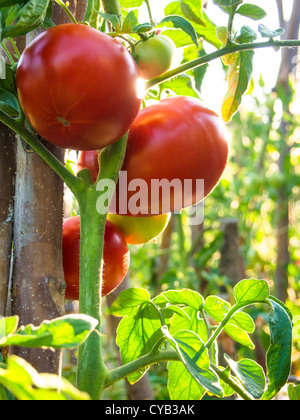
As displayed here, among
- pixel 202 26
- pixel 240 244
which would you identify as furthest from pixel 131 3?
pixel 240 244

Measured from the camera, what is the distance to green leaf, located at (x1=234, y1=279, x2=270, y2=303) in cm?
43

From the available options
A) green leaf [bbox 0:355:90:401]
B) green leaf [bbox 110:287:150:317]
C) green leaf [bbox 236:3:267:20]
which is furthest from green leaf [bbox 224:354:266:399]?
green leaf [bbox 236:3:267:20]

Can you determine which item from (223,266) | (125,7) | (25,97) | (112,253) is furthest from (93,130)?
(223,266)

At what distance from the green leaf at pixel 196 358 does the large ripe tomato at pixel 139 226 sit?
210 millimetres

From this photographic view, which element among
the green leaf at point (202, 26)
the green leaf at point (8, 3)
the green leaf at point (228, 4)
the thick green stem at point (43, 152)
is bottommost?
the thick green stem at point (43, 152)

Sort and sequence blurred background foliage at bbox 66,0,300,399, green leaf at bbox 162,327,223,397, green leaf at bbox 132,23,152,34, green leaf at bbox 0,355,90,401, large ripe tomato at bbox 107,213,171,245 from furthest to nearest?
blurred background foliage at bbox 66,0,300,399 → large ripe tomato at bbox 107,213,171,245 → green leaf at bbox 132,23,152,34 → green leaf at bbox 162,327,223,397 → green leaf at bbox 0,355,90,401

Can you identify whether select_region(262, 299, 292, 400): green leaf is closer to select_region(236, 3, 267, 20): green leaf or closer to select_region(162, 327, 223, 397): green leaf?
select_region(162, 327, 223, 397): green leaf

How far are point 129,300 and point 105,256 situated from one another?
61 mm

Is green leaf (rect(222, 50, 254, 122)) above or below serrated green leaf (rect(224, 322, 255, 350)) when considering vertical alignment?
above

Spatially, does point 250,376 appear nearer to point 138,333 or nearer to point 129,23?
point 138,333

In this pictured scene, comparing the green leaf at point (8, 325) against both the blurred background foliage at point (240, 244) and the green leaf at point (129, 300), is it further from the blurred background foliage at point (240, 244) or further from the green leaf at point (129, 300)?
the blurred background foliage at point (240, 244)

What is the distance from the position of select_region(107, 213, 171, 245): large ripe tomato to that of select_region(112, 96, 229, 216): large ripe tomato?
2.7 inches

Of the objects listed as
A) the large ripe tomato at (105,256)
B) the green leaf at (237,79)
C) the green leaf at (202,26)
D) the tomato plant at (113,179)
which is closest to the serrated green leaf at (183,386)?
the tomato plant at (113,179)

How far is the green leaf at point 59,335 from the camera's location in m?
0.25
